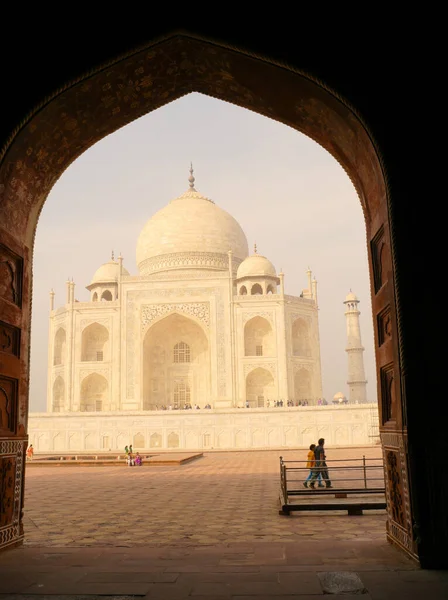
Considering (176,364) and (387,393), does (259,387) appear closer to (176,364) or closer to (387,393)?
(176,364)

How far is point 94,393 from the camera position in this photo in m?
29.5

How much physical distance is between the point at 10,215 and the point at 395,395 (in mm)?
3283

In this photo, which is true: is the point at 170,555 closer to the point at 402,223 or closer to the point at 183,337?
the point at 402,223

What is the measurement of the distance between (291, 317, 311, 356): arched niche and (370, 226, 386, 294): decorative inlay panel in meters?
24.3

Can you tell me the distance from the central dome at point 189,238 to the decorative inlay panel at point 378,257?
26984mm

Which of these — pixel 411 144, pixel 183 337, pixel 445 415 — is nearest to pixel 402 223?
pixel 411 144

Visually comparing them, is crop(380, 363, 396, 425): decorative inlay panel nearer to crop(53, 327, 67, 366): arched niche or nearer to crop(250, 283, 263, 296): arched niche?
crop(250, 283, 263, 296): arched niche

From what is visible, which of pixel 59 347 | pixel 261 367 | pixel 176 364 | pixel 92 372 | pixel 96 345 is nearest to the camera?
pixel 261 367

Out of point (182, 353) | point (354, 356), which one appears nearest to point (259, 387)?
point (182, 353)

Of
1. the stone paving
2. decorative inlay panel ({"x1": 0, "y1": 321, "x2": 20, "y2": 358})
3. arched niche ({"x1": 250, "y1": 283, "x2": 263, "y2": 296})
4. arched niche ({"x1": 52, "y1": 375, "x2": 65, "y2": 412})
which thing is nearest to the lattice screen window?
arched niche ({"x1": 250, "y1": 283, "x2": 263, "y2": 296})

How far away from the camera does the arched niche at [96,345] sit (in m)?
29.7

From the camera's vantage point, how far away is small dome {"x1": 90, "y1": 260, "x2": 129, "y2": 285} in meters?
31.8

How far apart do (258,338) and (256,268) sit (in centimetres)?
342

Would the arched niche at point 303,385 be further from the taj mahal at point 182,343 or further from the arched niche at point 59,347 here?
the arched niche at point 59,347
